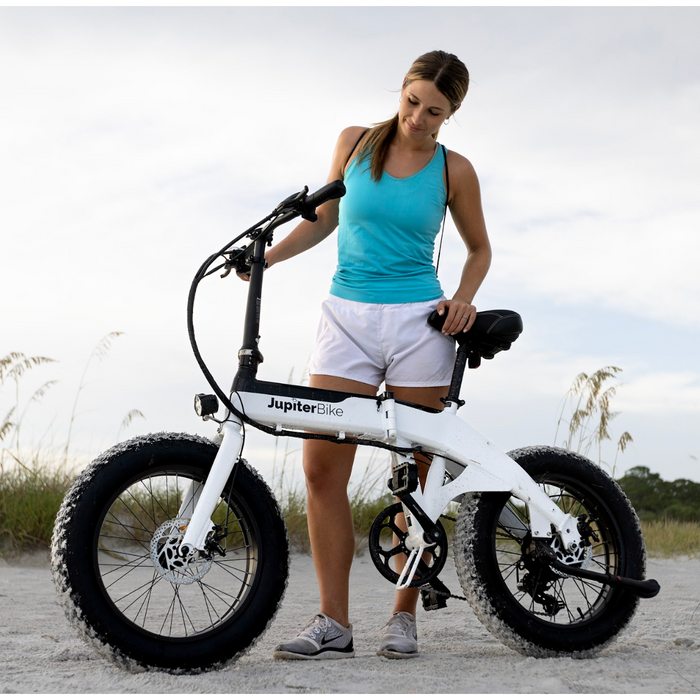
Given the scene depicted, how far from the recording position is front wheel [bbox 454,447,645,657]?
2.74 m

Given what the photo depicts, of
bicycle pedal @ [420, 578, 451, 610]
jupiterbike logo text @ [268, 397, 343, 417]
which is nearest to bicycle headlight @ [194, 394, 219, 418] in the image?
jupiterbike logo text @ [268, 397, 343, 417]

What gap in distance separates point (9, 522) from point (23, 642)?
7.42ft

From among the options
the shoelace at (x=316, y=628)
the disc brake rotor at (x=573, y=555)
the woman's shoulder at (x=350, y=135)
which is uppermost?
the woman's shoulder at (x=350, y=135)

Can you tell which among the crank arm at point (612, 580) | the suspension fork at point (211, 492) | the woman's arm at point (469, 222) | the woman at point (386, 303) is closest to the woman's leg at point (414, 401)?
the woman at point (386, 303)

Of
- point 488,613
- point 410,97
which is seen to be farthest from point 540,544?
point 410,97

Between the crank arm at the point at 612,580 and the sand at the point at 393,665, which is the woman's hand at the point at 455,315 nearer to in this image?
the crank arm at the point at 612,580

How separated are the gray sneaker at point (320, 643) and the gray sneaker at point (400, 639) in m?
0.13

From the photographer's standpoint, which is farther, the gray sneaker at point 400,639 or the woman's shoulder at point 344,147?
the woman's shoulder at point 344,147

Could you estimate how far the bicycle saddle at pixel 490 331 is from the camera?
111 inches

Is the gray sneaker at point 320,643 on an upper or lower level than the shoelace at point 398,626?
lower

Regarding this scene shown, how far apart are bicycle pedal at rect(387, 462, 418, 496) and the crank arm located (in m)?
0.60

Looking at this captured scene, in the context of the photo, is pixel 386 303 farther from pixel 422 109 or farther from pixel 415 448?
pixel 422 109

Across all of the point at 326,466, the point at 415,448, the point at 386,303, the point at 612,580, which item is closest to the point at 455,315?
the point at 386,303

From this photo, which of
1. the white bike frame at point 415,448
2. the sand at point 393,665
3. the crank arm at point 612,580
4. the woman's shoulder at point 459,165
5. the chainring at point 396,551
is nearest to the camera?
the sand at point 393,665
